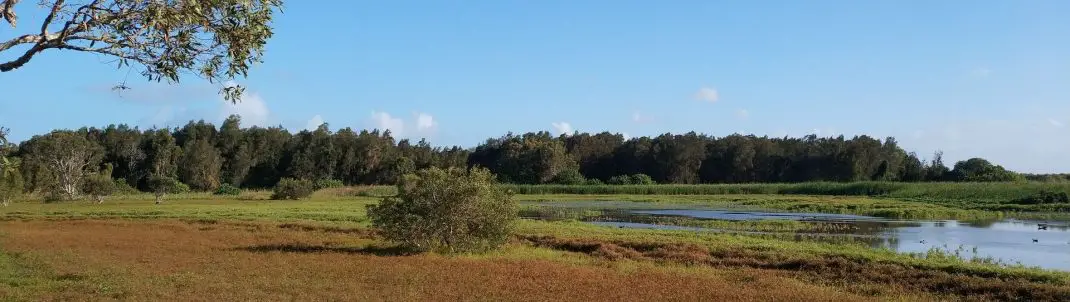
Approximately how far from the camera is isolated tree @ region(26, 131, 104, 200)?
2899 inches

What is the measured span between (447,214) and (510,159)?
118419 millimetres

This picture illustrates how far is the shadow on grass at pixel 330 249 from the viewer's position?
2519cm

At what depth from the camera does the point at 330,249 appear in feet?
85.5

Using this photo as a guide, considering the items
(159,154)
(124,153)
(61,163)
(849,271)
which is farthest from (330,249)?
(124,153)

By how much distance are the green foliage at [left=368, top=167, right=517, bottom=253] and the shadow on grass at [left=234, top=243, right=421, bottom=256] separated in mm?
459

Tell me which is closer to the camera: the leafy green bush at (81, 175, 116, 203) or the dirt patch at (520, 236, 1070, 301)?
the dirt patch at (520, 236, 1070, 301)

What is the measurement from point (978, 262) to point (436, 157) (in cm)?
12563

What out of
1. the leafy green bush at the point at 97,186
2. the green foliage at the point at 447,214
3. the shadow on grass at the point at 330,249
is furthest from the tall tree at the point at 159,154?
the green foliage at the point at 447,214

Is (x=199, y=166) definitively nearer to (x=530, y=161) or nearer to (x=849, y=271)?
(x=530, y=161)

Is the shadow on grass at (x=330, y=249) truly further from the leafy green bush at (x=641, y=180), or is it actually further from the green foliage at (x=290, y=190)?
the leafy green bush at (x=641, y=180)

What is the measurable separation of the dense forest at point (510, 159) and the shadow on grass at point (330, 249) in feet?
299

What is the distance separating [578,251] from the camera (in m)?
28.0

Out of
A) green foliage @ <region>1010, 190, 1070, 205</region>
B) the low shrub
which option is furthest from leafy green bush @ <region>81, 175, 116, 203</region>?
green foliage @ <region>1010, 190, 1070, 205</region>

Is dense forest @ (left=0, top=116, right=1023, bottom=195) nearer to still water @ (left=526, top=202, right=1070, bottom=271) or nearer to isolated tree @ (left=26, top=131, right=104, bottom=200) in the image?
isolated tree @ (left=26, top=131, right=104, bottom=200)
